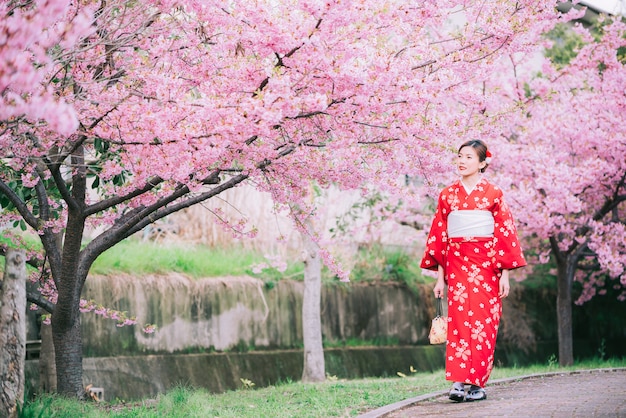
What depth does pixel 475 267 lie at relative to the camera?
6602mm

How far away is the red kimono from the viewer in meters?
6.55

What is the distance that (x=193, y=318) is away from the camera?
35.8 ft

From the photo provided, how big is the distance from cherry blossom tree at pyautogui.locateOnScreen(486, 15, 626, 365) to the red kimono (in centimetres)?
468

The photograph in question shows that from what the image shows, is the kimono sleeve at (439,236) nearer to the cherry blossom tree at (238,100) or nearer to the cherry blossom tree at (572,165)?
the cherry blossom tree at (238,100)

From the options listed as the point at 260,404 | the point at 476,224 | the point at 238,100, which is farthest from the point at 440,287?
the point at 238,100

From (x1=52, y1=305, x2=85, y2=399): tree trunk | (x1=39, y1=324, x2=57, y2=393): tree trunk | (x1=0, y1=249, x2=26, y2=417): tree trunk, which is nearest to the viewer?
(x1=0, y1=249, x2=26, y2=417): tree trunk

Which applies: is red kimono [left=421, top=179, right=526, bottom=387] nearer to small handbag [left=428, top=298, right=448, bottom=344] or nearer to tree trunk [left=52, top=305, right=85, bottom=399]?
small handbag [left=428, top=298, right=448, bottom=344]

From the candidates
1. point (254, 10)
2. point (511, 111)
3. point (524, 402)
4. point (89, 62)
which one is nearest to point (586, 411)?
point (524, 402)

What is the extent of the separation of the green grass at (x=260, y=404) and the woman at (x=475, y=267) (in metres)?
0.84

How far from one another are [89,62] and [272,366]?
6393 mm

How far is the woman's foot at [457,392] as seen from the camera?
6.70m

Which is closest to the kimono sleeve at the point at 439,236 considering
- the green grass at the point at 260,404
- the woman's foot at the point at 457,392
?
the woman's foot at the point at 457,392

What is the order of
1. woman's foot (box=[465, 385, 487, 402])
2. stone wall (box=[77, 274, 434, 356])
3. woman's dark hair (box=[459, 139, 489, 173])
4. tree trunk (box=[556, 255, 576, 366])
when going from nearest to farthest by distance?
woman's dark hair (box=[459, 139, 489, 173]) → woman's foot (box=[465, 385, 487, 402]) → stone wall (box=[77, 274, 434, 356]) → tree trunk (box=[556, 255, 576, 366])

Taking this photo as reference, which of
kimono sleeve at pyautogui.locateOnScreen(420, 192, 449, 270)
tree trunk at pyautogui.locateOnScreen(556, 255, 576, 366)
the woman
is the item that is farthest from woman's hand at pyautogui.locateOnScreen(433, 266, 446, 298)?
tree trunk at pyautogui.locateOnScreen(556, 255, 576, 366)
